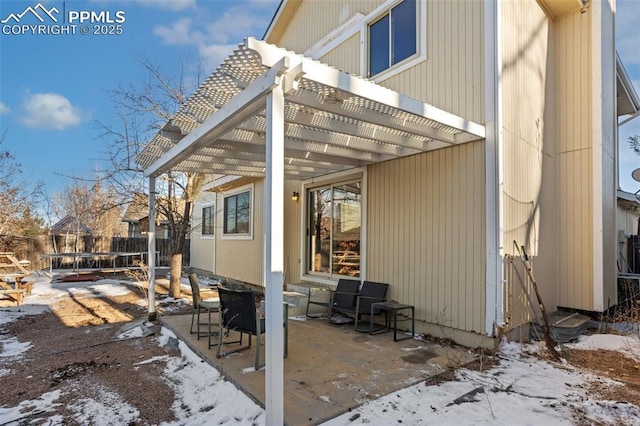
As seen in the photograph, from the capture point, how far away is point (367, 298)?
211 inches

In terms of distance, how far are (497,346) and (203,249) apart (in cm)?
1051

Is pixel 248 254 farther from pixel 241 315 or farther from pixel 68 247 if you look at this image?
pixel 68 247

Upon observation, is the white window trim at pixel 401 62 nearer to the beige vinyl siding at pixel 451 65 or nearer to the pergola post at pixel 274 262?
the beige vinyl siding at pixel 451 65

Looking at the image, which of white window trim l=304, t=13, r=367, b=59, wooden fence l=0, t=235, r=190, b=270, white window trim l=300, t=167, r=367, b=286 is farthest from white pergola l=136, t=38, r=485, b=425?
wooden fence l=0, t=235, r=190, b=270

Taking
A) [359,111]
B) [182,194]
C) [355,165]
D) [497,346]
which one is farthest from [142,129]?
[497,346]

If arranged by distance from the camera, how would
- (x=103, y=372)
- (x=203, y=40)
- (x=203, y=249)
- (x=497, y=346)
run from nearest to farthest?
(x=103, y=372), (x=497, y=346), (x=203, y=40), (x=203, y=249)

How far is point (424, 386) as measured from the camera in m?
3.29

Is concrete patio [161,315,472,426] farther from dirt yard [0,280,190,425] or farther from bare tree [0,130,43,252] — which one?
→ bare tree [0,130,43,252]

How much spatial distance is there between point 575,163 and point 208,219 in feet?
33.9


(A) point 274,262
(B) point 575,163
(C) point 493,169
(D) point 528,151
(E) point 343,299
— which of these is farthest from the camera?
(B) point 575,163

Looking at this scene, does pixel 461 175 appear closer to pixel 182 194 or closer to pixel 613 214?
pixel 613 214

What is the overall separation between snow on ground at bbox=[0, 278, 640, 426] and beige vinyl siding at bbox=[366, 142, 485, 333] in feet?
3.01

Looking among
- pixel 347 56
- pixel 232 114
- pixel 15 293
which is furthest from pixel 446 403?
pixel 15 293

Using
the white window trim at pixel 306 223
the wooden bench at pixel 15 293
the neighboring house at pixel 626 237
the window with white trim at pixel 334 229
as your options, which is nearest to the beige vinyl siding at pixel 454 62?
the white window trim at pixel 306 223
